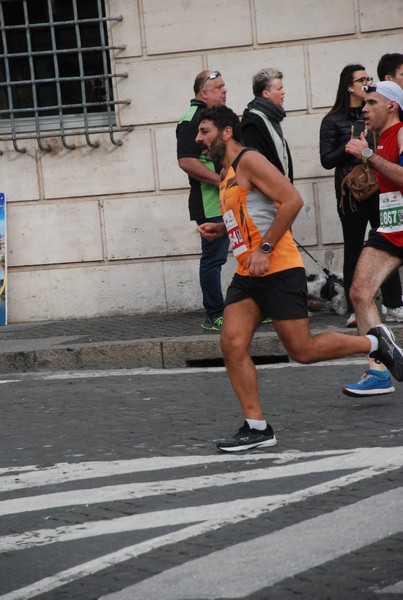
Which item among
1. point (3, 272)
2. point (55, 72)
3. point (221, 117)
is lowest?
point (3, 272)

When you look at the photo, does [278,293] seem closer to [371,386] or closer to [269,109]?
[371,386]

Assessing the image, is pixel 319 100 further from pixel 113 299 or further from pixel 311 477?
pixel 311 477

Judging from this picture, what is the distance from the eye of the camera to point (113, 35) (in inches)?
466

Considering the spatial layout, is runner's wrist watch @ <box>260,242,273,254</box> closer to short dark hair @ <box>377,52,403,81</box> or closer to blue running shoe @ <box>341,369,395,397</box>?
blue running shoe @ <box>341,369,395,397</box>

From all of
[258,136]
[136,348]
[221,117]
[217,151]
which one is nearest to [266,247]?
[217,151]

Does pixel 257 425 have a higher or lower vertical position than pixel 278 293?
lower

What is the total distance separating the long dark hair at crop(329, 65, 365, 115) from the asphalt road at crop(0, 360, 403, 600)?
2804 mm

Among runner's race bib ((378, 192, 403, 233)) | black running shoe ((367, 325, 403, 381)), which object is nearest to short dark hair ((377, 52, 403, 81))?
runner's race bib ((378, 192, 403, 233))

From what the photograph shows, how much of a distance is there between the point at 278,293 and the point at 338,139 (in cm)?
418

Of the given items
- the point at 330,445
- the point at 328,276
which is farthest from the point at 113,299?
the point at 330,445

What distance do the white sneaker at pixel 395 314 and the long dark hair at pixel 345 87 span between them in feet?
5.21

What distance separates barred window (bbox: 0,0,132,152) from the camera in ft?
39.1

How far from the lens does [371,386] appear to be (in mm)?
7379

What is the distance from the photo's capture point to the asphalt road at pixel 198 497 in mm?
4211
